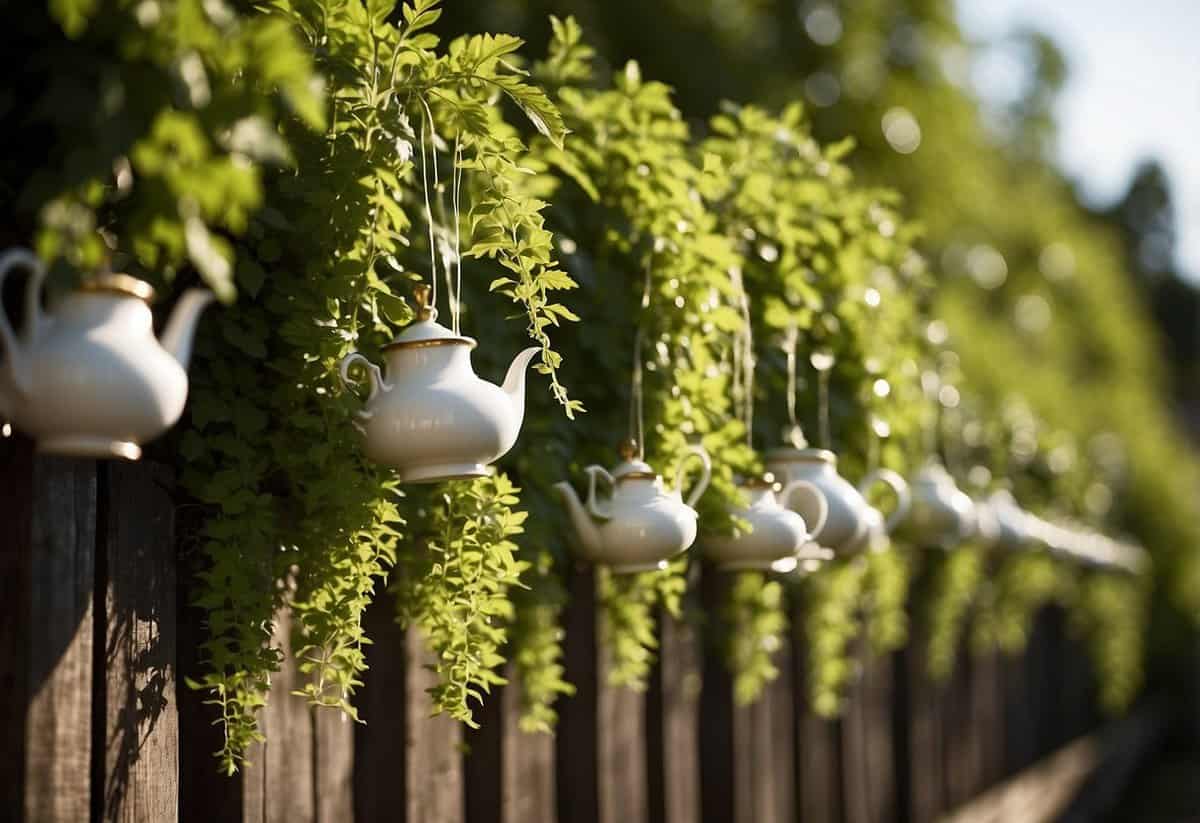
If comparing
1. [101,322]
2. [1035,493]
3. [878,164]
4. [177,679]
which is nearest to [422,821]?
[177,679]

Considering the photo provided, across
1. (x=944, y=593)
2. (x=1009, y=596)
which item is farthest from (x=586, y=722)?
(x=1009, y=596)

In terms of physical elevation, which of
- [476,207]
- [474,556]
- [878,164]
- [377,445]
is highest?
[878,164]

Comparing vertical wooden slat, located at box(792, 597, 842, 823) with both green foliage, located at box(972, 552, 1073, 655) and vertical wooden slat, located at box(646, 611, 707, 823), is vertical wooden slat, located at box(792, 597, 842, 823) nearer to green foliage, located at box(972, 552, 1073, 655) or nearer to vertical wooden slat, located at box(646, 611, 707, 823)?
vertical wooden slat, located at box(646, 611, 707, 823)

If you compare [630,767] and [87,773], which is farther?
[630,767]

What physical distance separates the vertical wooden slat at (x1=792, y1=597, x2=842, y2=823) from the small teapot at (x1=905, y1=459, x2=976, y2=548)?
1.71 ft

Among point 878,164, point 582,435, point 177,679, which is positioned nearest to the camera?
point 177,679

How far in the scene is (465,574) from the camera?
1722 mm

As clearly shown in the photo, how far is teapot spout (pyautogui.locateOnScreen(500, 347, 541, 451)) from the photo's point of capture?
158 centimetres

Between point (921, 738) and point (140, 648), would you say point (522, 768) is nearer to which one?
point (140, 648)

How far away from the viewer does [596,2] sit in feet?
22.6

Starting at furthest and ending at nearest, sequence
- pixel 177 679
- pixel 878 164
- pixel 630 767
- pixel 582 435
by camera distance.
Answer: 1. pixel 878 164
2. pixel 630 767
3. pixel 582 435
4. pixel 177 679

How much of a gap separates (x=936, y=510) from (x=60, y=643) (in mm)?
2171

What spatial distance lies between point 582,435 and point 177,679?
0.84m

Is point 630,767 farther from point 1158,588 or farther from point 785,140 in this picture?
point 1158,588
